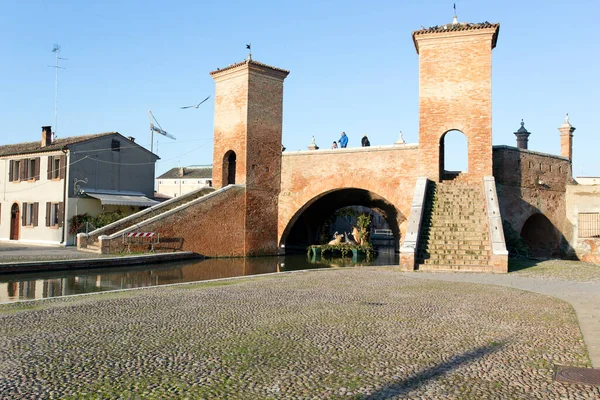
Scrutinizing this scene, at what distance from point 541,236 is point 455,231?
818 centimetres

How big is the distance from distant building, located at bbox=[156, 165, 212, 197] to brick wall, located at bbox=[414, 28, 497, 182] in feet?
117

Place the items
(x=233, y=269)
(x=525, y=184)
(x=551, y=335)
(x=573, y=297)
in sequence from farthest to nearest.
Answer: (x=525, y=184) < (x=233, y=269) < (x=573, y=297) < (x=551, y=335)

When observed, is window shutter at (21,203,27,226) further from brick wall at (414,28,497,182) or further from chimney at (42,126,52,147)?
brick wall at (414,28,497,182)

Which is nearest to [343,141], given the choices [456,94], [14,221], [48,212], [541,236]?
[456,94]

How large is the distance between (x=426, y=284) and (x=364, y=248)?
→ 13.6m

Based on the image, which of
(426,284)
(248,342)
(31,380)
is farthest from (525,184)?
(31,380)

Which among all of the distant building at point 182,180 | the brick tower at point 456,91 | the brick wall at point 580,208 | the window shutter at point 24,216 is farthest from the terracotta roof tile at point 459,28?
the distant building at point 182,180

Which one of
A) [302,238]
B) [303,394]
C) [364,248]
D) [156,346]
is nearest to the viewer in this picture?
[303,394]

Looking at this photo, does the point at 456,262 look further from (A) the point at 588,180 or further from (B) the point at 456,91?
(A) the point at 588,180

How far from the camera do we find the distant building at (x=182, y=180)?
5369 centimetres

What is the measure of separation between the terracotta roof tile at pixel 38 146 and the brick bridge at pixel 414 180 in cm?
730

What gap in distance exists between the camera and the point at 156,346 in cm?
561

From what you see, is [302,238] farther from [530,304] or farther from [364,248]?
[530,304]

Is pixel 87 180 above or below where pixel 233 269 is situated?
above
